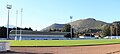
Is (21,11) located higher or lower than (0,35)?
higher

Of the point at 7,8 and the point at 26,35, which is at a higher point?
the point at 7,8

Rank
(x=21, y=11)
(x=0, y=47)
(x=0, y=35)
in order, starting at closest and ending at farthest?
(x=0, y=47) → (x=21, y=11) → (x=0, y=35)

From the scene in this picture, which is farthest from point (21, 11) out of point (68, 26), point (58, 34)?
point (68, 26)

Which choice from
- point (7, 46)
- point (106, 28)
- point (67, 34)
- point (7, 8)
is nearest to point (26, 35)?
point (67, 34)

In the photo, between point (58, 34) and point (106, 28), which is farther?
point (106, 28)

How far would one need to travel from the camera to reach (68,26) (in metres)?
177

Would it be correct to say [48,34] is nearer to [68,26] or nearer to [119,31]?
[68,26]

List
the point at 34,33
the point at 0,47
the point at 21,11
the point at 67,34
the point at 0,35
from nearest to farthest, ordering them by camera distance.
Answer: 1. the point at 0,47
2. the point at 21,11
3. the point at 0,35
4. the point at 34,33
5. the point at 67,34

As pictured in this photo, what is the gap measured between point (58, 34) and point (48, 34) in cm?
→ 593

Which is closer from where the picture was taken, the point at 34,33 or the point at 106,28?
the point at 34,33

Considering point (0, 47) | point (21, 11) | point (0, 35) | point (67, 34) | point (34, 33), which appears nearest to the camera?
point (0, 47)

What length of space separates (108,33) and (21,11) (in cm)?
9758

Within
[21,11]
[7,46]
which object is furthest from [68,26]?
[7,46]

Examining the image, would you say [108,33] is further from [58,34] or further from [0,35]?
[0,35]
